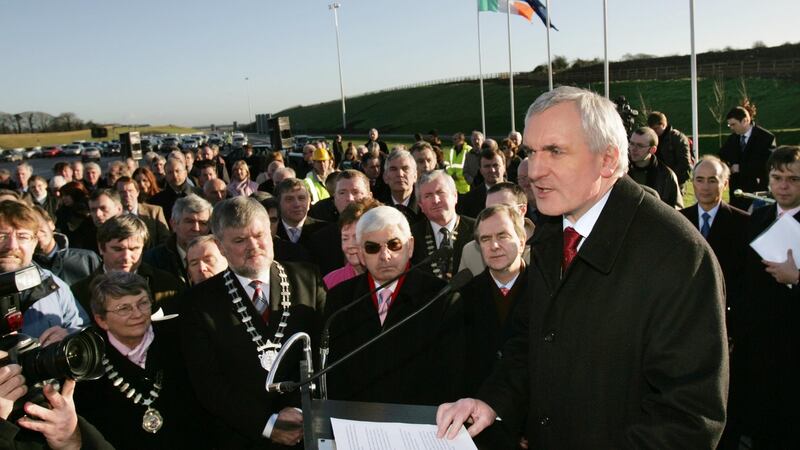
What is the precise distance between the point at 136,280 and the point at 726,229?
4.62 m

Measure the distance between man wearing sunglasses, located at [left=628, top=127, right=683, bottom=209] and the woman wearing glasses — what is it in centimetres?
583

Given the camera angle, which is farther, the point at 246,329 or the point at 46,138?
the point at 46,138

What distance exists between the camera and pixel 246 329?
359cm

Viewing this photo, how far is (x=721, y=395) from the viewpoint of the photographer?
1927 mm

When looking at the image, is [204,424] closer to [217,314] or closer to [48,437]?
[217,314]

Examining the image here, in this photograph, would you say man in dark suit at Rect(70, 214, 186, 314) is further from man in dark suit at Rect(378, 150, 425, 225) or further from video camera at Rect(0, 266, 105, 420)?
man in dark suit at Rect(378, 150, 425, 225)

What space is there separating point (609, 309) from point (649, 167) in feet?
20.5

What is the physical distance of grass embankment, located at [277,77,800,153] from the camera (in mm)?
48062

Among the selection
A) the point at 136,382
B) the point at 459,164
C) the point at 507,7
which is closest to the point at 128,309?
the point at 136,382

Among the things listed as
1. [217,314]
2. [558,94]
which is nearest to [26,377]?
[217,314]

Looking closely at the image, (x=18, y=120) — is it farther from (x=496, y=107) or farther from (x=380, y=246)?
(x=380, y=246)

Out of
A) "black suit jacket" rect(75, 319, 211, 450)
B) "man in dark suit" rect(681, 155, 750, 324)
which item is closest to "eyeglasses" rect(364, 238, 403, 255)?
"black suit jacket" rect(75, 319, 211, 450)

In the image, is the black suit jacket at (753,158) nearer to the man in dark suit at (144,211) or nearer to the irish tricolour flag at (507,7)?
the man in dark suit at (144,211)

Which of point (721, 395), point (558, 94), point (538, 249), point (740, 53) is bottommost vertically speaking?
point (721, 395)
